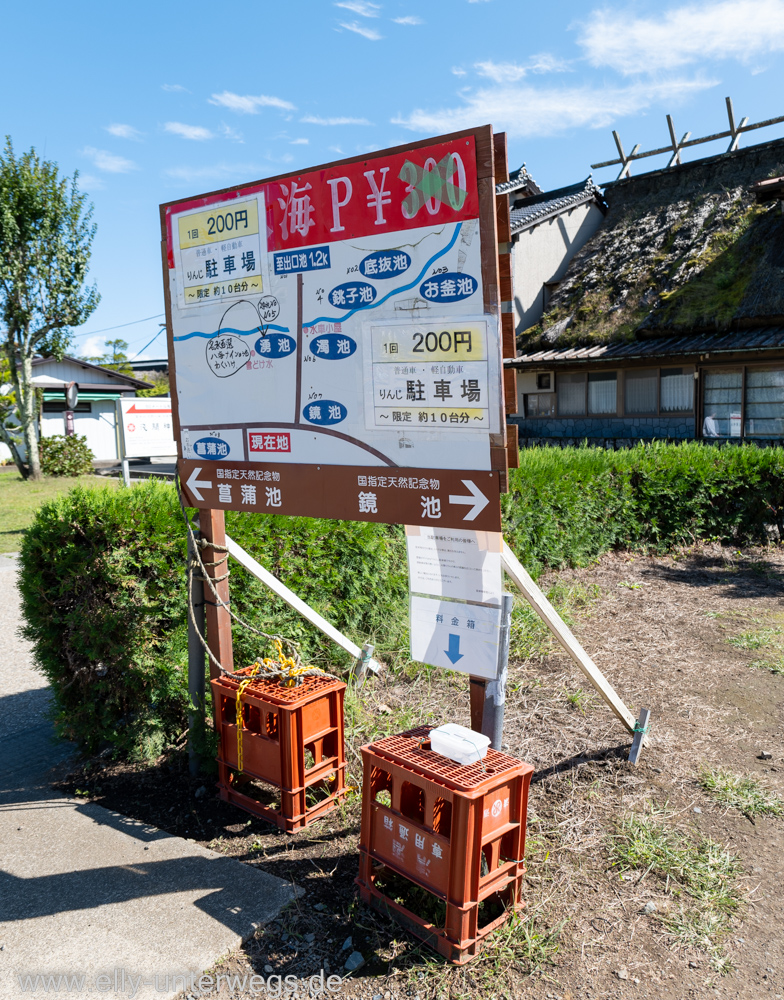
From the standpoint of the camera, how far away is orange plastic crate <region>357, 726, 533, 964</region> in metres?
2.45

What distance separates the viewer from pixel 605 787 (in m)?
3.67

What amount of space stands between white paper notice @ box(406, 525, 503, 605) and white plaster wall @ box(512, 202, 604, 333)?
1590 cm

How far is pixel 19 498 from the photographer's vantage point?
1686 centimetres

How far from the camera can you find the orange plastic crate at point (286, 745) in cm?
330

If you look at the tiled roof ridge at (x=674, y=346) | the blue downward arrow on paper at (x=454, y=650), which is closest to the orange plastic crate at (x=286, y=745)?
the blue downward arrow on paper at (x=454, y=650)

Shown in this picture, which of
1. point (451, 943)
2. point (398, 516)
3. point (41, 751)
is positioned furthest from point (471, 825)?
point (41, 751)

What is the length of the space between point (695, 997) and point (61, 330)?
2131 centimetres

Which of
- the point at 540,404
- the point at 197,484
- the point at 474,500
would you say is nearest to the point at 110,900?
the point at 197,484

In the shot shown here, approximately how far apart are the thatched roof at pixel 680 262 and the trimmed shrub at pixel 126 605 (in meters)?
12.8

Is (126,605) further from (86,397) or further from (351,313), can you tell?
(86,397)

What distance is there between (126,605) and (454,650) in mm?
1977

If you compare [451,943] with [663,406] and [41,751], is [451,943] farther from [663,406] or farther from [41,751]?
[663,406]

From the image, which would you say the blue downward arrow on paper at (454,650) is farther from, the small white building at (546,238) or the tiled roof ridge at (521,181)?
the tiled roof ridge at (521,181)

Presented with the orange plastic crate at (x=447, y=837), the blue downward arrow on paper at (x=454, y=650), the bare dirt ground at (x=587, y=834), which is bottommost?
the bare dirt ground at (x=587, y=834)
